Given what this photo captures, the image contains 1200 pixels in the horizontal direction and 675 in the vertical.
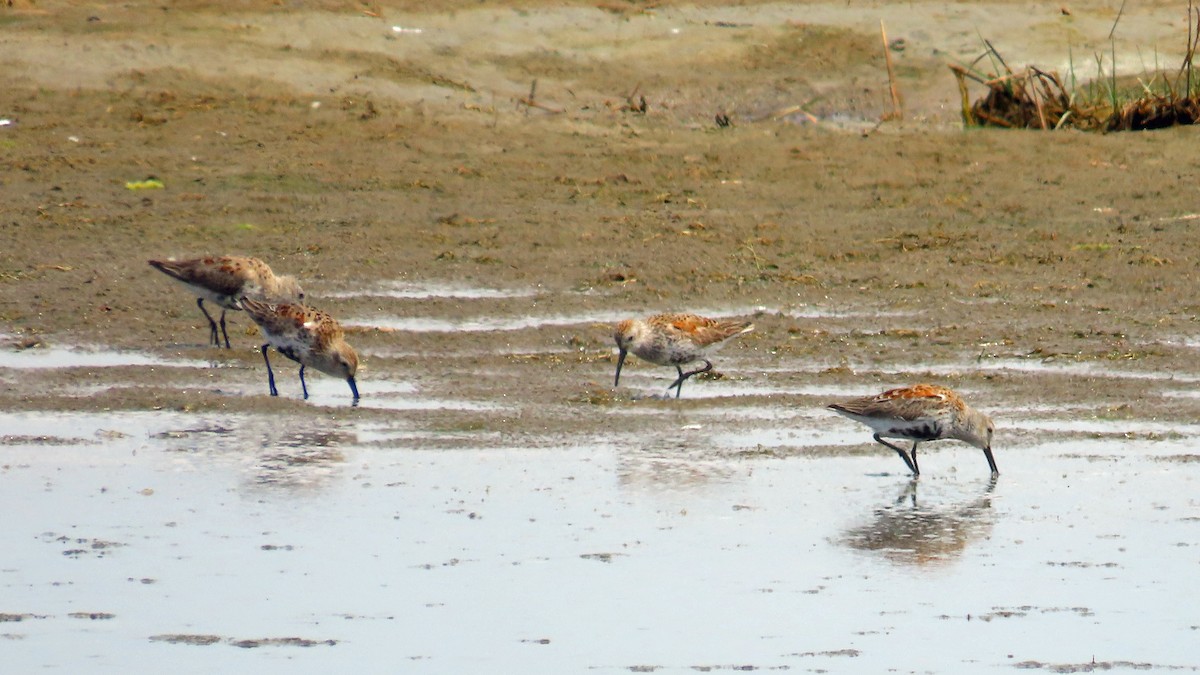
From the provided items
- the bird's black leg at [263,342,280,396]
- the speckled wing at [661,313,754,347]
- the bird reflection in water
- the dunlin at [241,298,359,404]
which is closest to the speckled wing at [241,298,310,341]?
the dunlin at [241,298,359,404]

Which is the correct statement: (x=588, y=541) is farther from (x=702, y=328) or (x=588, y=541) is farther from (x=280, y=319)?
(x=280, y=319)

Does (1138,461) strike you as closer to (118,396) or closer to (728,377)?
(728,377)

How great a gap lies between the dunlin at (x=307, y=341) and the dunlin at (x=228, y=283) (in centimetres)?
84

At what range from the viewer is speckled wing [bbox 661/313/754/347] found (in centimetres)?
1146

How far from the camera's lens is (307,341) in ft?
36.9

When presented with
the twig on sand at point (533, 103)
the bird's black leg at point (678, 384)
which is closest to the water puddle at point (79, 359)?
the bird's black leg at point (678, 384)

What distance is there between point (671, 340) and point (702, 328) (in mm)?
241

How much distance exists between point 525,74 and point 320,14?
224 cm

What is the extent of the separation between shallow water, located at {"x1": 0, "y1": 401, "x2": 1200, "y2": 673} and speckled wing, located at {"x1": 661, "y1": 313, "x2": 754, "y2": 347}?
1.08 meters

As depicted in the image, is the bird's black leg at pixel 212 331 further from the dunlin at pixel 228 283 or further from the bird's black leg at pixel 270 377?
the bird's black leg at pixel 270 377

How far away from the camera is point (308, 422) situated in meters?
10.8

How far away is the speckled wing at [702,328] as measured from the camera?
11.5 m

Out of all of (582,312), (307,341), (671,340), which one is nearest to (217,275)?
(307,341)

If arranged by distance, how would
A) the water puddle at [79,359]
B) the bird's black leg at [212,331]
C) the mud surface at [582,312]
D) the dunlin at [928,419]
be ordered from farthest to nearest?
the bird's black leg at [212,331], the water puddle at [79,359], the dunlin at [928,419], the mud surface at [582,312]
